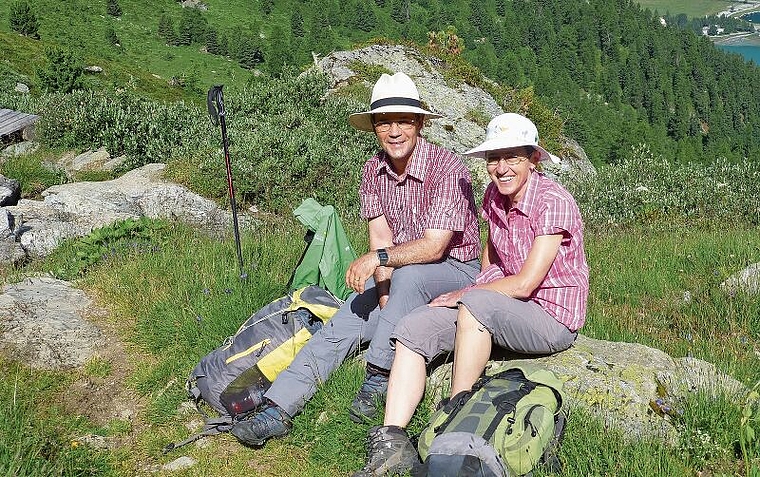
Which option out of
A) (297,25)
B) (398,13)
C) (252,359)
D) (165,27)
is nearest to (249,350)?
(252,359)

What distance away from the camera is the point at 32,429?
4184 mm

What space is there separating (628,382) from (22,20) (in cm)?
6099

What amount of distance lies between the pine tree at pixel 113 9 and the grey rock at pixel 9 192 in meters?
72.9

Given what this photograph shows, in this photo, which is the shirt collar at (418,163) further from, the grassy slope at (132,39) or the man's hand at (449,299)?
the grassy slope at (132,39)

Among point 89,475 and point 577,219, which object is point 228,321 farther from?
point 577,219

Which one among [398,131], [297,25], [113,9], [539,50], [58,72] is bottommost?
[398,131]

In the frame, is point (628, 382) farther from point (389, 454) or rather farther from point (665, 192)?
point (665, 192)

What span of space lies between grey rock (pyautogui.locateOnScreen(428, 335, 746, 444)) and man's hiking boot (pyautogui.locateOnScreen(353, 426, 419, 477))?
484 millimetres

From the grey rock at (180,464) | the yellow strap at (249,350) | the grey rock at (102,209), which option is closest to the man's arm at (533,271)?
the yellow strap at (249,350)

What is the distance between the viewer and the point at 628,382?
401cm

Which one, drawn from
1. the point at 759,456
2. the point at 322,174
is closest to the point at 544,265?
the point at 759,456

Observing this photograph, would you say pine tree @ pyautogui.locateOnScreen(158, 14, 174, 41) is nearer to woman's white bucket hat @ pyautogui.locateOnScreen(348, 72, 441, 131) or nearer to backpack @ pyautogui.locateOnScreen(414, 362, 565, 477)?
woman's white bucket hat @ pyautogui.locateOnScreen(348, 72, 441, 131)

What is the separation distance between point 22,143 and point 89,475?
1352 cm

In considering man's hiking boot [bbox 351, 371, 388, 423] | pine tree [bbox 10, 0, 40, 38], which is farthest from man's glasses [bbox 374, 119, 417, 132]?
pine tree [bbox 10, 0, 40, 38]
